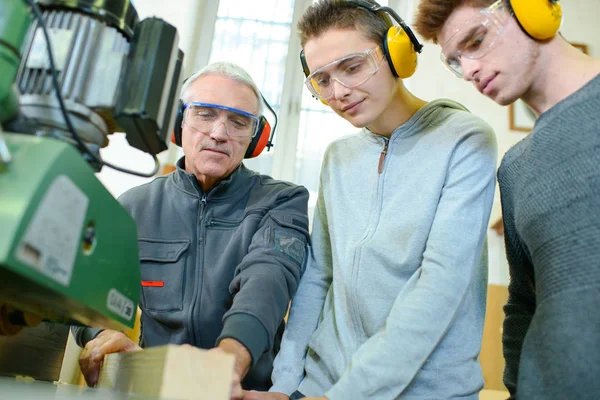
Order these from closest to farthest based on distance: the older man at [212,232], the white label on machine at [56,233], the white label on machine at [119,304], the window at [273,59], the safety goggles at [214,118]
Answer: the white label on machine at [56,233], the white label on machine at [119,304], the older man at [212,232], the safety goggles at [214,118], the window at [273,59]

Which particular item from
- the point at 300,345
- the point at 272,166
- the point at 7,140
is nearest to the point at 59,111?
the point at 7,140

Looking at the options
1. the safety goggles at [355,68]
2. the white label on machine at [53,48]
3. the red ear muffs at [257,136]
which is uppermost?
the safety goggles at [355,68]

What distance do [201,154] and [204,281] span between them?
1.29 ft

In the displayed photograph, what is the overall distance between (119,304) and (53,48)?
15.7 inches

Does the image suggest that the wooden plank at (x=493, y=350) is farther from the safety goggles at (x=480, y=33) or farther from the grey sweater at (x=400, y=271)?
the safety goggles at (x=480, y=33)

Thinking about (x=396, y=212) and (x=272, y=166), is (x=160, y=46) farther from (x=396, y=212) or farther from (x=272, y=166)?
(x=272, y=166)

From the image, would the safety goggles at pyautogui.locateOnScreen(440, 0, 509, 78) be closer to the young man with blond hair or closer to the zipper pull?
the young man with blond hair

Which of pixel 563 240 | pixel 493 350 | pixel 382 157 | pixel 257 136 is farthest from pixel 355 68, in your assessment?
pixel 493 350

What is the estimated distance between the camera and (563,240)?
1.01m

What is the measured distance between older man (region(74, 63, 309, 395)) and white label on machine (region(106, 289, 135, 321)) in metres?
0.36

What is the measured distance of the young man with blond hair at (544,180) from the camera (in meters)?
0.95

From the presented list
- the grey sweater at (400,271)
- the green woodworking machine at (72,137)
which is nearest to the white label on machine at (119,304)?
the green woodworking machine at (72,137)

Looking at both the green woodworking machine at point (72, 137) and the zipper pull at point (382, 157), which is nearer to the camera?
the green woodworking machine at point (72, 137)

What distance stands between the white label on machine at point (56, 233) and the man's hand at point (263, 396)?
63cm
